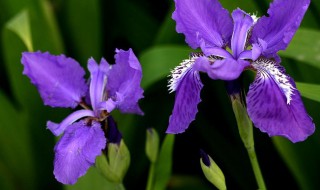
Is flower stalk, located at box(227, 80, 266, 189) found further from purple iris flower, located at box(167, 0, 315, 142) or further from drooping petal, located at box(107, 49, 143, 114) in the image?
drooping petal, located at box(107, 49, 143, 114)

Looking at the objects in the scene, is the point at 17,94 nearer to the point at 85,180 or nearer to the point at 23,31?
the point at 23,31

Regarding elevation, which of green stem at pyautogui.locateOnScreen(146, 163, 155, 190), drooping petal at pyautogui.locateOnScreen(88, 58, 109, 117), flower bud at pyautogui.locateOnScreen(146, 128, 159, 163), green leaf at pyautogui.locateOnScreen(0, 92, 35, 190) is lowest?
green leaf at pyautogui.locateOnScreen(0, 92, 35, 190)

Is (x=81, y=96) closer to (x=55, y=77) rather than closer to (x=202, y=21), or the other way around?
(x=55, y=77)

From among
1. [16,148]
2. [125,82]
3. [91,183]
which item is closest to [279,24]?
[125,82]

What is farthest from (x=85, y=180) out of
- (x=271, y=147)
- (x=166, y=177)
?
(x=271, y=147)

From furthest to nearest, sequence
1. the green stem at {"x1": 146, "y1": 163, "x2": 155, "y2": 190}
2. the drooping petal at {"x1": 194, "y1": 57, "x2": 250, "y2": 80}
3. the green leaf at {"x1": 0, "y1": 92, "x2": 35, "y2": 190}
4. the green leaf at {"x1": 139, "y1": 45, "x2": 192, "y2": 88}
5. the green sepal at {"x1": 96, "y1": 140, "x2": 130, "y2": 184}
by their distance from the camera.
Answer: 1. the green leaf at {"x1": 0, "y1": 92, "x2": 35, "y2": 190}
2. the green leaf at {"x1": 139, "y1": 45, "x2": 192, "y2": 88}
3. the green stem at {"x1": 146, "y1": 163, "x2": 155, "y2": 190}
4. the green sepal at {"x1": 96, "y1": 140, "x2": 130, "y2": 184}
5. the drooping petal at {"x1": 194, "y1": 57, "x2": 250, "y2": 80}

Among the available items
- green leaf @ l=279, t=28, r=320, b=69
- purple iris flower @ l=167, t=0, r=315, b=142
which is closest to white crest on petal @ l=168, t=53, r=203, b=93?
purple iris flower @ l=167, t=0, r=315, b=142
